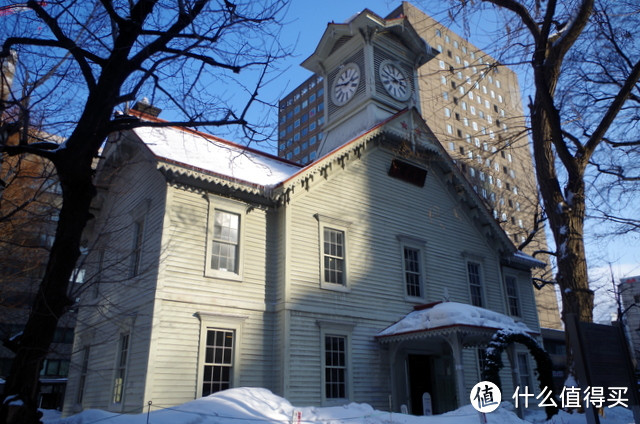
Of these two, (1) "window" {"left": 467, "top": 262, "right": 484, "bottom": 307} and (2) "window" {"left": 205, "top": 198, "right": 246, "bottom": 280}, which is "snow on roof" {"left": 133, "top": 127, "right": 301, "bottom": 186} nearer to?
(2) "window" {"left": 205, "top": 198, "right": 246, "bottom": 280}

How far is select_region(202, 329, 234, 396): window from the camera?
1268cm

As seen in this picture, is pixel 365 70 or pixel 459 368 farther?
pixel 365 70

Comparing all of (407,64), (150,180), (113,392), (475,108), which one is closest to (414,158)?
(407,64)

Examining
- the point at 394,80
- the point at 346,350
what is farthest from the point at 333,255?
the point at 394,80

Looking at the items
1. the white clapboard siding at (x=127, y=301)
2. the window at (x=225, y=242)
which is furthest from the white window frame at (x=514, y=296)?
the white clapboard siding at (x=127, y=301)

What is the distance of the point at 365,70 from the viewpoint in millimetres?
20781

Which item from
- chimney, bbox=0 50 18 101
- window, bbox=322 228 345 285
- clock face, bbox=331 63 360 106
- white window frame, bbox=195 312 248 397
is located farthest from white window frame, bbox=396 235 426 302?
chimney, bbox=0 50 18 101

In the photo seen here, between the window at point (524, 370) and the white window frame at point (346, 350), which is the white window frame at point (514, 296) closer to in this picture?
the window at point (524, 370)

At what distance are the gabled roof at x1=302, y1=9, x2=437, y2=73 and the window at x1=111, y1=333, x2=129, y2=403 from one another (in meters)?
15.2

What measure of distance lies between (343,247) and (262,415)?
7055mm

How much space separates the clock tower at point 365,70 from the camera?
20.6 metres

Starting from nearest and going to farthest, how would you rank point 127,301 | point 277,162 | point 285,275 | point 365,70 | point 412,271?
point 127,301
point 285,275
point 412,271
point 277,162
point 365,70

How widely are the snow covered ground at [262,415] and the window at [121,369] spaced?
206cm

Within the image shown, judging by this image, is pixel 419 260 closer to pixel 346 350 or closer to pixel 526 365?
pixel 346 350
